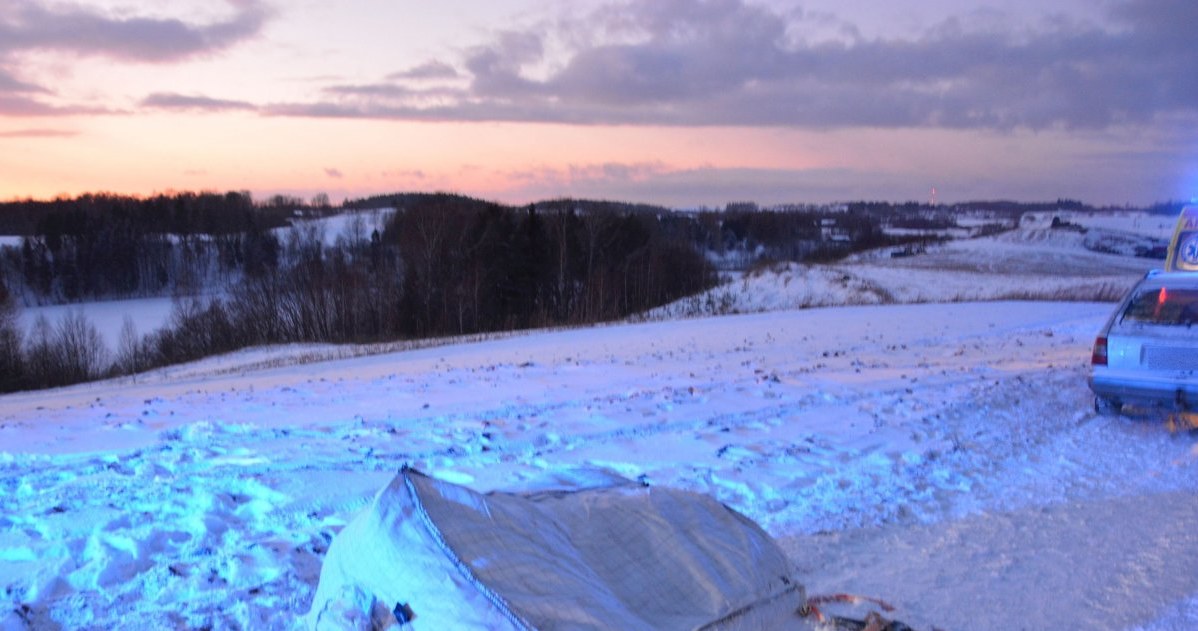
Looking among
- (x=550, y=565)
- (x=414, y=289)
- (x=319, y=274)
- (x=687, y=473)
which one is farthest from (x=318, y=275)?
(x=550, y=565)

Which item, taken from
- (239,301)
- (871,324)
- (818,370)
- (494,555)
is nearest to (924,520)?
(494,555)

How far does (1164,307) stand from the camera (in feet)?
29.1

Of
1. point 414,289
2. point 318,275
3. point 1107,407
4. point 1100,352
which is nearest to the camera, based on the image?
point 1100,352

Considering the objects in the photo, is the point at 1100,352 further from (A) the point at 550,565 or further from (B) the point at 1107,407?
(A) the point at 550,565

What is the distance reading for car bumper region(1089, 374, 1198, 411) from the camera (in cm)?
821

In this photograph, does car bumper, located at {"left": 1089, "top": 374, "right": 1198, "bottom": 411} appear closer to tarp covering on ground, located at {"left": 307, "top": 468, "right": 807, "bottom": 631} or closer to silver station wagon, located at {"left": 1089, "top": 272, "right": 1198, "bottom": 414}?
silver station wagon, located at {"left": 1089, "top": 272, "right": 1198, "bottom": 414}

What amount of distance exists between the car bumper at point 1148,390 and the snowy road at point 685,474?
0.38 m

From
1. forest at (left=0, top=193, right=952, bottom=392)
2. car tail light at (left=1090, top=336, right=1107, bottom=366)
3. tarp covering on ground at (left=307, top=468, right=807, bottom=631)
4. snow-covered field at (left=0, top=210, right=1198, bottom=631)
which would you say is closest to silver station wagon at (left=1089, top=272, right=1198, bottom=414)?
car tail light at (left=1090, top=336, right=1107, bottom=366)

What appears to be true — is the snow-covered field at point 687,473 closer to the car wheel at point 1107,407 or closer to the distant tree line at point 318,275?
the car wheel at point 1107,407

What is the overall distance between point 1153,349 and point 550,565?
8108 mm

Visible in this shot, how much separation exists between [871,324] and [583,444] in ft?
50.2

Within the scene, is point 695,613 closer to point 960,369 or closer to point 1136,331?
point 1136,331

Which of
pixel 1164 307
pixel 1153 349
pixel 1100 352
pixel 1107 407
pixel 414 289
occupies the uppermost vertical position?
pixel 1164 307

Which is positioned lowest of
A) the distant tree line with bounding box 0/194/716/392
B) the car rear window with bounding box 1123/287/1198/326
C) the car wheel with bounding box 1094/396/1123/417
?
the distant tree line with bounding box 0/194/716/392
